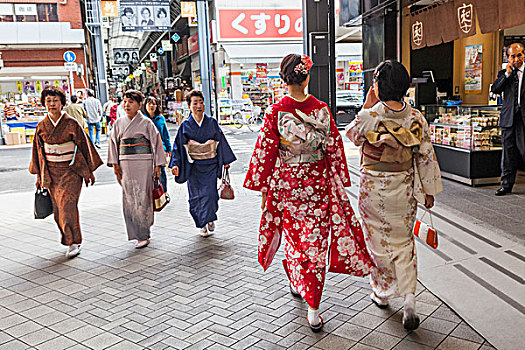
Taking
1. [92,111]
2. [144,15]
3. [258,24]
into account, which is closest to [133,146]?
[92,111]

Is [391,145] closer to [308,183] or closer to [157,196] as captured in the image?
[308,183]

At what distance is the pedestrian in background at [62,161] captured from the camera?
509 centimetres

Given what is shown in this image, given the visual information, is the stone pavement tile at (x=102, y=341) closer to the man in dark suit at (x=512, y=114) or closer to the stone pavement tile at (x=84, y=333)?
the stone pavement tile at (x=84, y=333)

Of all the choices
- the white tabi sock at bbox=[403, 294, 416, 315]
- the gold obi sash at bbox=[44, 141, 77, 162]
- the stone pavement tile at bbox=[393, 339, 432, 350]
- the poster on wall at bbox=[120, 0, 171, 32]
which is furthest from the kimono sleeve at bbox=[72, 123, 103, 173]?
the poster on wall at bbox=[120, 0, 171, 32]

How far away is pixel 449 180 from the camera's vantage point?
8.17 meters

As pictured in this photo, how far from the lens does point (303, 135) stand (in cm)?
340

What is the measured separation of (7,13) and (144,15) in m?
9.47

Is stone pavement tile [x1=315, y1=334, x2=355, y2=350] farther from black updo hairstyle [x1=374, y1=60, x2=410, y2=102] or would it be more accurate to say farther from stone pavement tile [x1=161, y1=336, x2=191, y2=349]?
black updo hairstyle [x1=374, y1=60, x2=410, y2=102]

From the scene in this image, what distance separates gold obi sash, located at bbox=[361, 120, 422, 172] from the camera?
10.7ft

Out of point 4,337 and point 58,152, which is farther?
point 58,152

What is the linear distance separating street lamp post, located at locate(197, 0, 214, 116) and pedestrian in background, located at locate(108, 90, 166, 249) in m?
9.07

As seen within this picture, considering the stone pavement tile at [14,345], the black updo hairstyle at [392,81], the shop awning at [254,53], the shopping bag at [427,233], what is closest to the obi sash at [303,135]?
the black updo hairstyle at [392,81]

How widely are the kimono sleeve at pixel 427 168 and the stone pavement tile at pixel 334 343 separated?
116 centimetres

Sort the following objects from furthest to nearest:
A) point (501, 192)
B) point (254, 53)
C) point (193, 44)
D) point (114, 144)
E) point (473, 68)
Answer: point (193, 44), point (254, 53), point (473, 68), point (501, 192), point (114, 144)
